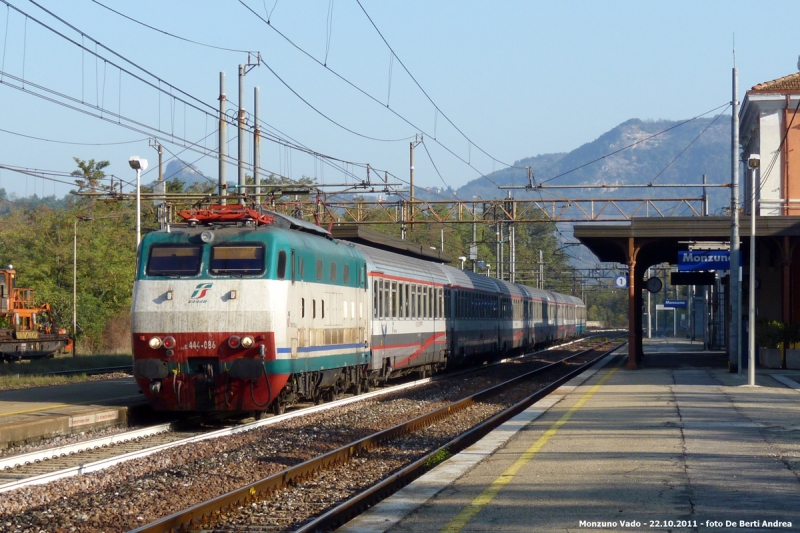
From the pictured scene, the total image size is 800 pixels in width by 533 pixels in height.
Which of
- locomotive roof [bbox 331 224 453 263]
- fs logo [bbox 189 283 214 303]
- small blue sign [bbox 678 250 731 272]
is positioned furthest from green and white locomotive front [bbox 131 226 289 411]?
small blue sign [bbox 678 250 731 272]

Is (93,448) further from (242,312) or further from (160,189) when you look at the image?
(160,189)

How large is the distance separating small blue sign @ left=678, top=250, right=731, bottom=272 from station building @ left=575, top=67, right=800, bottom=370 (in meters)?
0.45

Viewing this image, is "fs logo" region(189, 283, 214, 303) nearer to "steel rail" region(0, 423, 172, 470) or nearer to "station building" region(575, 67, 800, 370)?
"steel rail" region(0, 423, 172, 470)

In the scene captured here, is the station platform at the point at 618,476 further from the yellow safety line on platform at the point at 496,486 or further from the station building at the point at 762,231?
the station building at the point at 762,231

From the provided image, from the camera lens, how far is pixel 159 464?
36.7ft

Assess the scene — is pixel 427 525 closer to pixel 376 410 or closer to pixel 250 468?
pixel 250 468

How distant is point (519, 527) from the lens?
285 inches

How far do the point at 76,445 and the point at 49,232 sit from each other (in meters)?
34.8

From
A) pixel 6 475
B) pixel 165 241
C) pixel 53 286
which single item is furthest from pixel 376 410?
pixel 53 286

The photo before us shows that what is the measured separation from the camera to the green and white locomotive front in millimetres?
14547

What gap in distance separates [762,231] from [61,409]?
2038 cm

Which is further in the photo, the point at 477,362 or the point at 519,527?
the point at 477,362

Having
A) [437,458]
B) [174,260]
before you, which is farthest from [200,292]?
[437,458]

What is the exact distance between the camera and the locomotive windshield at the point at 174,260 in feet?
49.1
